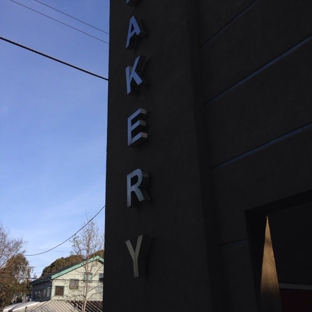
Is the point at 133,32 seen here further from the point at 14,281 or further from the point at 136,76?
the point at 14,281

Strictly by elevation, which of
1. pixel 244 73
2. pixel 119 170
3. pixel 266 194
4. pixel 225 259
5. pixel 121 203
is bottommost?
pixel 225 259

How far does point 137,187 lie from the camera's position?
7.08 metres

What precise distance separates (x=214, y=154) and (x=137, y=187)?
1.85 meters

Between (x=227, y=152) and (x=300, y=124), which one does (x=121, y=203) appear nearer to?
(x=227, y=152)

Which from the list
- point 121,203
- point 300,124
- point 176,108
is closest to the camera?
point 300,124

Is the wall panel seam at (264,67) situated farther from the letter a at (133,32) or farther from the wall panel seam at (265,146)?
the letter a at (133,32)

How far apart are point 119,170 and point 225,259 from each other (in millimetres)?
3660

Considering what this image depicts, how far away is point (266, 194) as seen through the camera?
486 centimetres

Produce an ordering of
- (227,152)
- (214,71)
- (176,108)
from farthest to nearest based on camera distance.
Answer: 1. (176,108)
2. (214,71)
3. (227,152)

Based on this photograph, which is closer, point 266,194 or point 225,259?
point 266,194

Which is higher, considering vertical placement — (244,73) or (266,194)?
(244,73)

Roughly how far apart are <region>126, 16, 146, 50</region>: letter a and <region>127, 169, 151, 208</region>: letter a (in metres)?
3.33

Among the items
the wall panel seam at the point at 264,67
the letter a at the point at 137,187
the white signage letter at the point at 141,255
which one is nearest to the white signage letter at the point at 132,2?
the wall panel seam at the point at 264,67

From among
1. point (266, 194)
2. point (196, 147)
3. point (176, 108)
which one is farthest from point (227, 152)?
point (176, 108)
